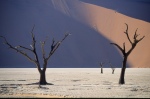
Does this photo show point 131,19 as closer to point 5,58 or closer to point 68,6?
point 68,6

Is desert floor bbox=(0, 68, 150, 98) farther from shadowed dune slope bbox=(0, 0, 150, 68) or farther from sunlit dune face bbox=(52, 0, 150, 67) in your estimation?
sunlit dune face bbox=(52, 0, 150, 67)

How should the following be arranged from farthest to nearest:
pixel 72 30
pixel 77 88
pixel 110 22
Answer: pixel 110 22 → pixel 72 30 → pixel 77 88

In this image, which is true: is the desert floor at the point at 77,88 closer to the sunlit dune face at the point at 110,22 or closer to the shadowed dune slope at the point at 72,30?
the shadowed dune slope at the point at 72,30

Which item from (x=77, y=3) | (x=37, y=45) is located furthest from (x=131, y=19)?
(x=37, y=45)

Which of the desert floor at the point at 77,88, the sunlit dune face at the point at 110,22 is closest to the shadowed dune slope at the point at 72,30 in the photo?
the sunlit dune face at the point at 110,22

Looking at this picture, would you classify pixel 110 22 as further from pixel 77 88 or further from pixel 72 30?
pixel 77 88

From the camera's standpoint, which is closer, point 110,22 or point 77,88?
point 77,88

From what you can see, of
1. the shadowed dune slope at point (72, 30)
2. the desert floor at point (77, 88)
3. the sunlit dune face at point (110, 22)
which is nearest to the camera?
the desert floor at point (77, 88)

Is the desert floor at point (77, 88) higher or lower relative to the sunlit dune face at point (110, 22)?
lower

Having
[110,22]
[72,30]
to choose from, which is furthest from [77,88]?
[110,22]

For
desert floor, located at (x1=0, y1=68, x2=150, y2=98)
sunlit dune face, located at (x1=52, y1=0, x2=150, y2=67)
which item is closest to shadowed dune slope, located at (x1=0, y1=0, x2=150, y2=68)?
sunlit dune face, located at (x1=52, y1=0, x2=150, y2=67)

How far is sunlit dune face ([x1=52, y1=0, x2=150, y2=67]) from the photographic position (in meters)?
79.1

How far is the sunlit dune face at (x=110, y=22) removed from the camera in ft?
260

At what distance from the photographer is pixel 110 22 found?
91.6 m
